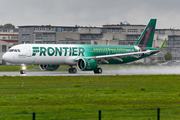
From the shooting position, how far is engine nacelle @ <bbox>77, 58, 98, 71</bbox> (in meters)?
52.5

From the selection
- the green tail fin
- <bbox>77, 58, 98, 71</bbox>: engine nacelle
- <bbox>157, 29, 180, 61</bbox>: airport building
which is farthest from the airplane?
<bbox>157, 29, 180, 61</bbox>: airport building

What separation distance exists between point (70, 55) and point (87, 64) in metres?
3.92

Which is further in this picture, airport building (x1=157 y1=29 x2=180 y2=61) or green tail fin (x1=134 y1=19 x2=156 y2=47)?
airport building (x1=157 y1=29 x2=180 y2=61)

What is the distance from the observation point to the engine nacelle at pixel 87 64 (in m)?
52.5

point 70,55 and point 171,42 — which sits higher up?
point 171,42

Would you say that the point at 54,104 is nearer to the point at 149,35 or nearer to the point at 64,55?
the point at 64,55

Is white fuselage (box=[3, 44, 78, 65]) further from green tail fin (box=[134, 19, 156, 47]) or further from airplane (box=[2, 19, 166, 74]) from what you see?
green tail fin (box=[134, 19, 156, 47])

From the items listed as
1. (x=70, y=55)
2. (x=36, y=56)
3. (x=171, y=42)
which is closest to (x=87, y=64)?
(x=70, y=55)

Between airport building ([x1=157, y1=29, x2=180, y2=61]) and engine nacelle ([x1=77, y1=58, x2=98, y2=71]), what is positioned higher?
airport building ([x1=157, y1=29, x2=180, y2=61])

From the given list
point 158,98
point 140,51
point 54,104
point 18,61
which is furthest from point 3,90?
point 140,51

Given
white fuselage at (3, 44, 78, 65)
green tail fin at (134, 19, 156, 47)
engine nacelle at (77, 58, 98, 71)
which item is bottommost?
engine nacelle at (77, 58, 98, 71)

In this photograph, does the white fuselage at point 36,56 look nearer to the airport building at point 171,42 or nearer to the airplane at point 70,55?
the airplane at point 70,55

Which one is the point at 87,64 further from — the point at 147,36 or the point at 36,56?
the point at 147,36

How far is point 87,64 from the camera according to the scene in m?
Answer: 52.4
